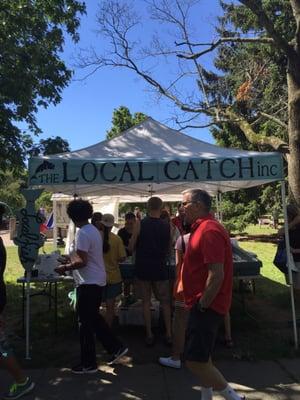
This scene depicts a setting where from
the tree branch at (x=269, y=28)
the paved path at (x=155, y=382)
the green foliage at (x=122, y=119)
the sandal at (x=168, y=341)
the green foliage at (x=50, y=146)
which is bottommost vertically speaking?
the paved path at (x=155, y=382)

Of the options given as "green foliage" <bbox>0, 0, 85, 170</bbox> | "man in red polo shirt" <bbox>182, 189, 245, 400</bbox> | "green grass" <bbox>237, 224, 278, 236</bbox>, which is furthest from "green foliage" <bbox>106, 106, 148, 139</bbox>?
"man in red polo shirt" <bbox>182, 189, 245, 400</bbox>

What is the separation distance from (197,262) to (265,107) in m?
16.5

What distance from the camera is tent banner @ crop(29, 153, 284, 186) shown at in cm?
596

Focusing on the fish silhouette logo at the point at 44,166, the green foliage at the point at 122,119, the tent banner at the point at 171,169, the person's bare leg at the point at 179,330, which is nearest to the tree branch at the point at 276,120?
the tent banner at the point at 171,169

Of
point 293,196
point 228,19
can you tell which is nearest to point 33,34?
point 293,196

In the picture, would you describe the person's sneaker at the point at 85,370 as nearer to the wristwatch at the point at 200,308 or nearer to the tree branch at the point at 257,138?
the wristwatch at the point at 200,308

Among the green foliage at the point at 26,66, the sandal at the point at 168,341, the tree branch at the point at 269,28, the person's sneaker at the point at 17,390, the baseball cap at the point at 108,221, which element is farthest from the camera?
the tree branch at the point at 269,28

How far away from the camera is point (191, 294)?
3.68 m

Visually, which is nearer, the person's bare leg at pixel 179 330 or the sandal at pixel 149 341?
the person's bare leg at pixel 179 330

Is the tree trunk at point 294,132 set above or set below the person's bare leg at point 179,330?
above

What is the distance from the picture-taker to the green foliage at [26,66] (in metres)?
9.23

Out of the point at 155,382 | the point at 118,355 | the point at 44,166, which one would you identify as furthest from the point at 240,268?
the point at 44,166

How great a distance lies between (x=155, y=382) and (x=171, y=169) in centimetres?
252

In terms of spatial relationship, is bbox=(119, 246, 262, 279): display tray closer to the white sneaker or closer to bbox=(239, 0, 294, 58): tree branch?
the white sneaker
